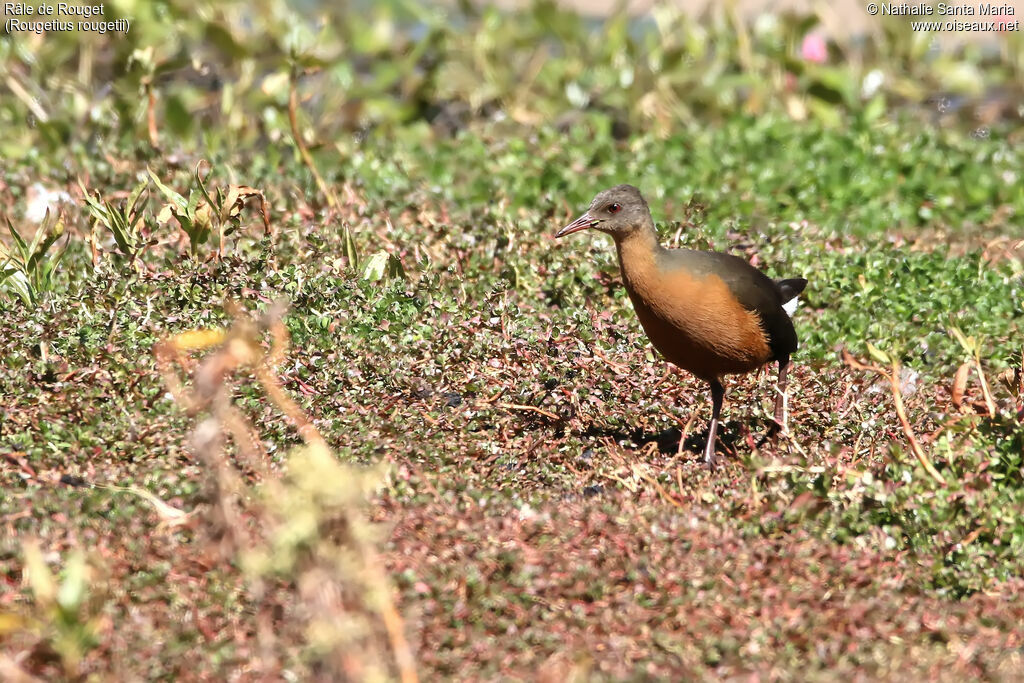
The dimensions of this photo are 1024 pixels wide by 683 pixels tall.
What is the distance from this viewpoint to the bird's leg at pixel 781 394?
606 cm

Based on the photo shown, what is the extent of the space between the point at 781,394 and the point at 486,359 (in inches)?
48.7

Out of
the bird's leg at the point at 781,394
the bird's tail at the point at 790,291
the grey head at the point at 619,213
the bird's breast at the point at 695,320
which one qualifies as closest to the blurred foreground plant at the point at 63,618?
the bird's breast at the point at 695,320

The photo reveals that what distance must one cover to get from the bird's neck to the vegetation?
47 centimetres

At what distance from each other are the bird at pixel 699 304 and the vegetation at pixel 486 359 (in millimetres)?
347

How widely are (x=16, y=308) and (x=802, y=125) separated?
5.61 m

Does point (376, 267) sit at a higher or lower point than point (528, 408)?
higher

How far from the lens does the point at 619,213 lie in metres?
6.16

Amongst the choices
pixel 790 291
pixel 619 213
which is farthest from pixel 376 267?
pixel 790 291

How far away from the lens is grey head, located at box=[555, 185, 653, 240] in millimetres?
6129

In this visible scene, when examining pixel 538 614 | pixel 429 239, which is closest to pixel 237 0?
pixel 429 239

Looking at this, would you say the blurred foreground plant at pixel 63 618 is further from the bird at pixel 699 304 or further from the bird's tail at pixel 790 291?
the bird's tail at pixel 790 291

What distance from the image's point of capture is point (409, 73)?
975cm

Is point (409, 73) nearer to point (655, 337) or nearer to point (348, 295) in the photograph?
point (348, 295)

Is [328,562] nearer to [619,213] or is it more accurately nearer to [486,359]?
[486,359]
